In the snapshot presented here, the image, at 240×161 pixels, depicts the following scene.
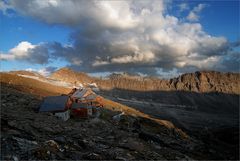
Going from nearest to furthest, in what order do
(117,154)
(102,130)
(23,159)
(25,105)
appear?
Answer: (23,159) → (117,154) → (102,130) → (25,105)

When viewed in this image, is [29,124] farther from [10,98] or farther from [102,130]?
[10,98]

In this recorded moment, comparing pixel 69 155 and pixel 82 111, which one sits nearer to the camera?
pixel 69 155

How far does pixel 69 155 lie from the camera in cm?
1953

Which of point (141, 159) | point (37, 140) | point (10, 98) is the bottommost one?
point (141, 159)

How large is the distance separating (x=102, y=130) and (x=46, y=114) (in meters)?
6.72

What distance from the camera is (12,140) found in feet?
62.2

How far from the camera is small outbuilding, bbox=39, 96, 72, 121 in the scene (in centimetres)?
3525

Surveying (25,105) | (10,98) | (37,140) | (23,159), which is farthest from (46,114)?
(23,159)

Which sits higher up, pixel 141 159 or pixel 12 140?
pixel 12 140

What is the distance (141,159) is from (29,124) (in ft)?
30.2

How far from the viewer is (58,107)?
3600 cm

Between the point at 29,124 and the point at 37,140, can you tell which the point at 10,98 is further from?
the point at 37,140

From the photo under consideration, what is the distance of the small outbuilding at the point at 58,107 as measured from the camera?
3525cm

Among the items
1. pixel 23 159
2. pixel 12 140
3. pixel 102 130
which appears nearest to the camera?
pixel 23 159
